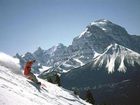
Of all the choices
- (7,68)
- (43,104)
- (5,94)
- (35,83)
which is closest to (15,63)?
(7,68)

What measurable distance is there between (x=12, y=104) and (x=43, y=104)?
4458 mm

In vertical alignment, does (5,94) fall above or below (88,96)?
below

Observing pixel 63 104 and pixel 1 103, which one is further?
pixel 63 104

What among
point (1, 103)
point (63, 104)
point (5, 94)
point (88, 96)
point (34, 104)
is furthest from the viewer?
point (88, 96)

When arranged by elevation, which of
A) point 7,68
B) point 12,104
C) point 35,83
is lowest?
point 12,104

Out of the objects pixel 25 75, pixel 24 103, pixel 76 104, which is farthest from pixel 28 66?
pixel 24 103

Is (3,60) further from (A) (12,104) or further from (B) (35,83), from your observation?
(A) (12,104)

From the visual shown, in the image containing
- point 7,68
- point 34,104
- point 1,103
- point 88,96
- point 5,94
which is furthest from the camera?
point 88,96

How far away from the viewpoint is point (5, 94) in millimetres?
14148

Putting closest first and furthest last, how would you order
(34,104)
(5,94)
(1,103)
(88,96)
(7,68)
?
(1,103), (5,94), (34,104), (7,68), (88,96)

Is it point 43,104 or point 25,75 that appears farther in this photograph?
point 25,75

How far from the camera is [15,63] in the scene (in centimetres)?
2538

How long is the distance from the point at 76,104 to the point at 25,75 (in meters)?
6.16

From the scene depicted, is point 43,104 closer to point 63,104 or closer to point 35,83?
point 63,104
